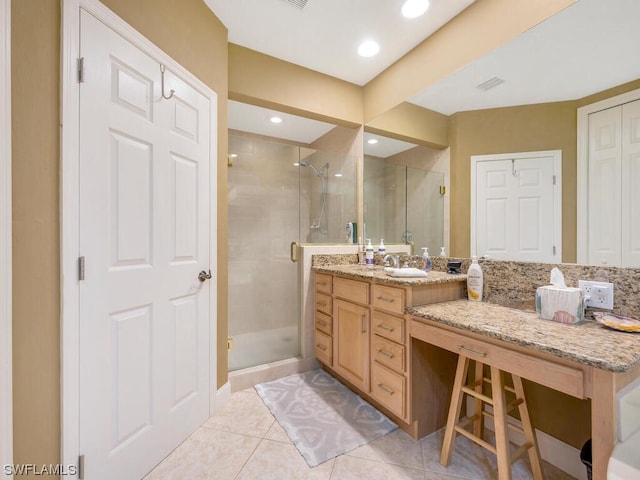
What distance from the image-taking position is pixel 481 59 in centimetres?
167

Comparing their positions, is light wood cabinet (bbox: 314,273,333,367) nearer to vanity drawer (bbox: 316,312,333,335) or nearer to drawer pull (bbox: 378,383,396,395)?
vanity drawer (bbox: 316,312,333,335)

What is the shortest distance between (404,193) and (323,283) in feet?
3.42

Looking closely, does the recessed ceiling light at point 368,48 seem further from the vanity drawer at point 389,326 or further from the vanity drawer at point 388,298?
the vanity drawer at point 389,326

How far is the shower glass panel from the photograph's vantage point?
6.68ft

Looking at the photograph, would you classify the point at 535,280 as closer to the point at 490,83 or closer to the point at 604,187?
the point at 604,187

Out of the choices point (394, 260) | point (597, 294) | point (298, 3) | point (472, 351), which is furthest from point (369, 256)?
point (298, 3)

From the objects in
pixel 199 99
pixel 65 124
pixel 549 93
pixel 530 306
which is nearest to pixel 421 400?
pixel 530 306

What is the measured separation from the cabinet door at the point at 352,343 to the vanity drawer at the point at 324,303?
96mm

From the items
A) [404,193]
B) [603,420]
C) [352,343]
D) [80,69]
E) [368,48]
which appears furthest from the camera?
[404,193]

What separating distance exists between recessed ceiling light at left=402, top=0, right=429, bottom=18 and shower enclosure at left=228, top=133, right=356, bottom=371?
1195 mm

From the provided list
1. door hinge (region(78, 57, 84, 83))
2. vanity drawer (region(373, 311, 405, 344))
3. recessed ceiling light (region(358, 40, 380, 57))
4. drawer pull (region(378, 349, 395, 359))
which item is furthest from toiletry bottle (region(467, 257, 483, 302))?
door hinge (region(78, 57, 84, 83))

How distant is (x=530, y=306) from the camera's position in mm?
1395

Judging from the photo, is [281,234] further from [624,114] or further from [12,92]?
[624,114]

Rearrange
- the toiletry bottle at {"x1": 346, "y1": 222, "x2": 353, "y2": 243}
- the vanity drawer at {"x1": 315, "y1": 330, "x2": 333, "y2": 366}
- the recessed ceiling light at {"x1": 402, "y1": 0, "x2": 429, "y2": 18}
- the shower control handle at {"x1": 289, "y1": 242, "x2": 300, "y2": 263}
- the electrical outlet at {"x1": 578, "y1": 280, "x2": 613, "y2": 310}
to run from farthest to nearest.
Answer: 1. the toiletry bottle at {"x1": 346, "y1": 222, "x2": 353, "y2": 243}
2. the shower control handle at {"x1": 289, "y1": 242, "x2": 300, "y2": 263}
3. the vanity drawer at {"x1": 315, "y1": 330, "x2": 333, "y2": 366}
4. the recessed ceiling light at {"x1": 402, "y1": 0, "x2": 429, "y2": 18}
5. the electrical outlet at {"x1": 578, "y1": 280, "x2": 613, "y2": 310}
